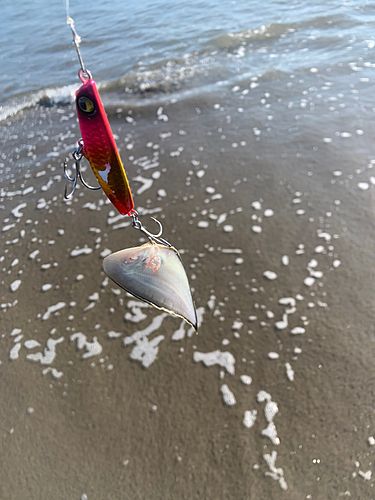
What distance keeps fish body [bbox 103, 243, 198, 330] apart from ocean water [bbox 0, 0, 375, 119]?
6.20 meters

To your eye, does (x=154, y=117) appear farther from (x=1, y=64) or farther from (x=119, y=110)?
(x=1, y=64)

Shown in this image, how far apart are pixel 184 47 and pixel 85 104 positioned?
886 centimetres

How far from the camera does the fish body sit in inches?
67.2

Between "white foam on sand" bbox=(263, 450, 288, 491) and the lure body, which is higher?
the lure body

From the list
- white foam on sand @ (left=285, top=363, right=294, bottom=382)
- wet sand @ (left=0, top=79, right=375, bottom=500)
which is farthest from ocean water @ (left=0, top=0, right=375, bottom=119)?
white foam on sand @ (left=285, top=363, right=294, bottom=382)

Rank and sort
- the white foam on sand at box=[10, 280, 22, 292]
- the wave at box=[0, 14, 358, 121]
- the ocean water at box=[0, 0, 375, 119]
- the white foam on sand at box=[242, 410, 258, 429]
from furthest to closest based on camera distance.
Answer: the ocean water at box=[0, 0, 375, 119]
the wave at box=[0, 14, 358, 121]
the white foam on sand at box=[10, 280, 22, 292]
the white foam on sand at box=[242, 410, 258, 429]

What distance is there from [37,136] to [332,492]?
266 inches

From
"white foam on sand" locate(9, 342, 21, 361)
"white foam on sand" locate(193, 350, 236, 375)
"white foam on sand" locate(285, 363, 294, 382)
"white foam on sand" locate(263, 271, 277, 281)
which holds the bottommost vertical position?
"white foam on sand" locate(285, 363, 294, 382)

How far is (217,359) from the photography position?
3119 mm

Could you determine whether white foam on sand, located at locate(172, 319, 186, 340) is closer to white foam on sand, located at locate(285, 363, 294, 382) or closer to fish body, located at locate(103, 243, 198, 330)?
white foam on sand, located at locate(285, 363, 294, 382)

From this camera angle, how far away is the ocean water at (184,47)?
7367 millimetres

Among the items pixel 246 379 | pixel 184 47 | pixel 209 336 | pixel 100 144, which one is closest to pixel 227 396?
pixel 246 379

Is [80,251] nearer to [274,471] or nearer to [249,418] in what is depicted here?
[249,418]

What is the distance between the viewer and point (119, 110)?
6.82 m
